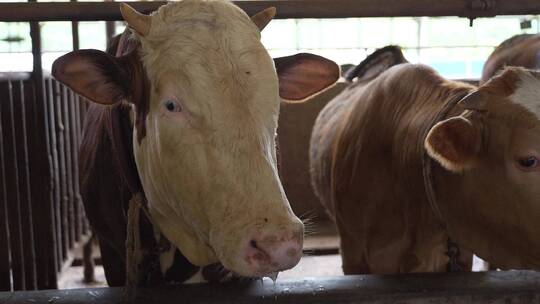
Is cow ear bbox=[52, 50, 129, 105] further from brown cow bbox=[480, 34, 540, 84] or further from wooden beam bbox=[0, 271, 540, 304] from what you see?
brown cow bbox=[480, 34, 540, 84]

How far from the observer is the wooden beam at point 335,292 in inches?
60.7

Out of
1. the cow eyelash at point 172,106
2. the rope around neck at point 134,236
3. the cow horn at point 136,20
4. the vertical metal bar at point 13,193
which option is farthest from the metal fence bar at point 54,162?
the cow eyelash at point 172,106

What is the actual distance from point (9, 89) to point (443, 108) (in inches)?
83.4

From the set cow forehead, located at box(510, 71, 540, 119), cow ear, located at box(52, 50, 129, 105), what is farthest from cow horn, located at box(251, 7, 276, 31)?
cow forehead, located at box(510, 71, 540, 119)

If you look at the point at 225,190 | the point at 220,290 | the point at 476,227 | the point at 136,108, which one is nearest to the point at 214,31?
the point at 136,108

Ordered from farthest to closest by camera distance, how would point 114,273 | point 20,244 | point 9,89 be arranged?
point 20,244
point 9,89
point 114,273

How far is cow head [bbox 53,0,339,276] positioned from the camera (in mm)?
1460

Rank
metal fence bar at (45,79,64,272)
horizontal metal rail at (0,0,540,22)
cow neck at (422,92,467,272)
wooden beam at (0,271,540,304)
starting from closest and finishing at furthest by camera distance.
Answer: wooden beam at (0,271,540,304) → horizontal metal rail at (0,0,540,22) → cow neck at (422,92,467,272) → metal fence bar at (45,79,64,272)

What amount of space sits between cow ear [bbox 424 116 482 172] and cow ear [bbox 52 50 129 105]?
104 centimetres

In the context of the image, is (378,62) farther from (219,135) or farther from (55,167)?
(219,135)

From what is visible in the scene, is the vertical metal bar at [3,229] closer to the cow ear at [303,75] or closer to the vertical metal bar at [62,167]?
the vertical metal bar at [62,167]

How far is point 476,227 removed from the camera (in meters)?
2.31

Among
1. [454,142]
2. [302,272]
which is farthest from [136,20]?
[302,272]

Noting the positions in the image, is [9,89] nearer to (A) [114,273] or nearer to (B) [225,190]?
(A) [114,273]
